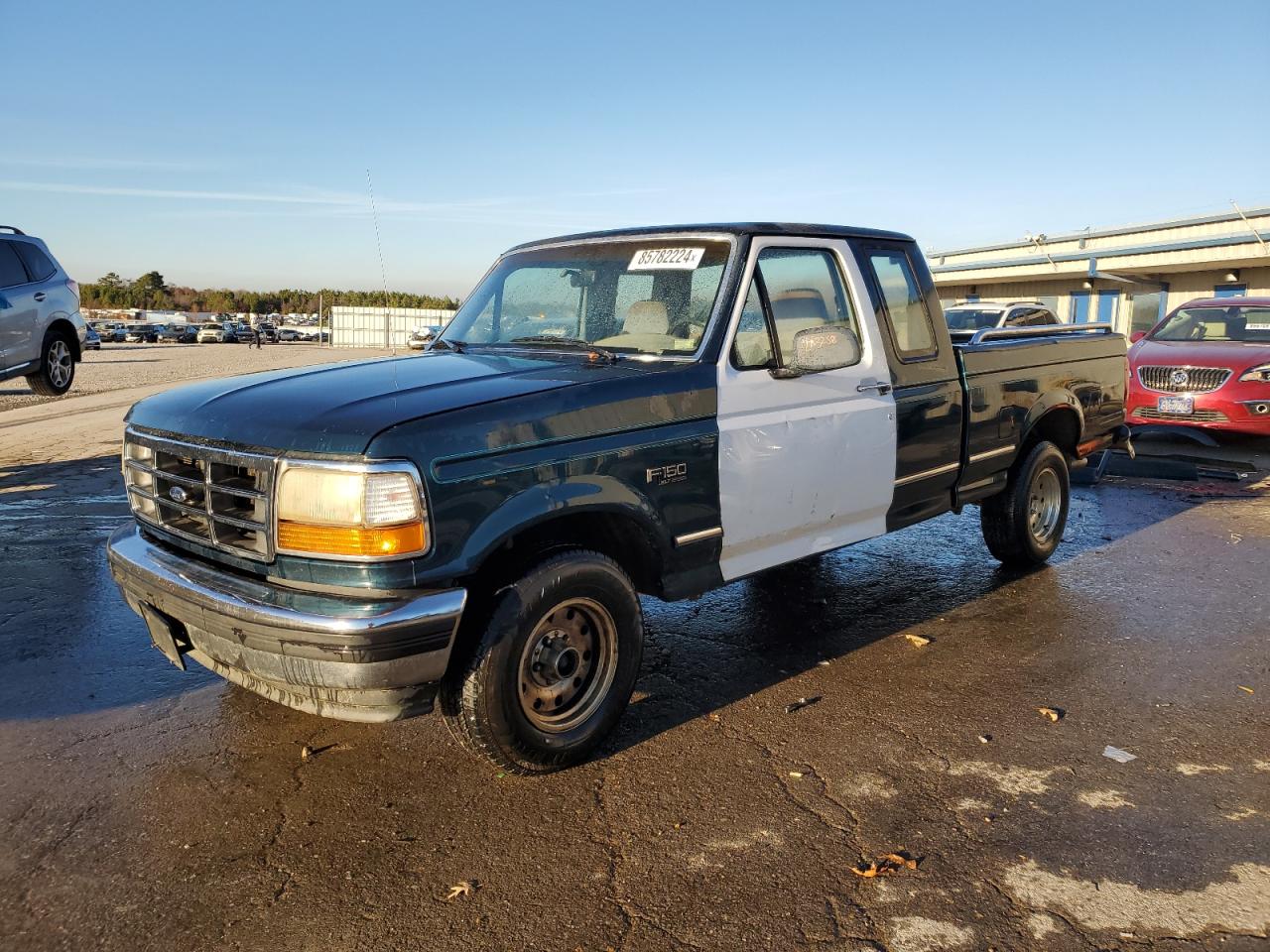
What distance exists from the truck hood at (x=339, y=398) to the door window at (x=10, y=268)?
856 centimetres

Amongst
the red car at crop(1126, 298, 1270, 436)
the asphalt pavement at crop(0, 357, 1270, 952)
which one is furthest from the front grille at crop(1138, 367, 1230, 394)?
the asphalt pavement at crop(0, 357, 1270, 952)

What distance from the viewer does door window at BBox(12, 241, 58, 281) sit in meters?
11.1

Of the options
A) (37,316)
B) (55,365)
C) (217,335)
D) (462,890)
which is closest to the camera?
(462,890)

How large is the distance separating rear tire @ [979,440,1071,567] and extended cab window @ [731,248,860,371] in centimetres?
196

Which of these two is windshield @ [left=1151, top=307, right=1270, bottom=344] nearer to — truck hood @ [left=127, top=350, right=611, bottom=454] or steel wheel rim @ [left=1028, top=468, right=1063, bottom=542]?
steel wheel rim @ [left=1028, top=468, right=1063, bottom=542]

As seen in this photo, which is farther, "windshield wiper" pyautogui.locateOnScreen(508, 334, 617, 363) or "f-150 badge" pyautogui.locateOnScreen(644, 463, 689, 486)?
"windshield wiper" pyautogui.locateOnScreen(508, 334, 617, 363)

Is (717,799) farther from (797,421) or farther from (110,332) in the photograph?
(110,332)

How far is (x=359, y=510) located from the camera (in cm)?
296

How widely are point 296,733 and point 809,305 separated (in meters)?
2.97

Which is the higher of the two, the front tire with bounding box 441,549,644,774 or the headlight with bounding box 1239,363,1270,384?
the headlight with bounding box 1239,363,1270,384

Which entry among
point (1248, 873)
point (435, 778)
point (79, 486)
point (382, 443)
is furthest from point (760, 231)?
point (79, 486)

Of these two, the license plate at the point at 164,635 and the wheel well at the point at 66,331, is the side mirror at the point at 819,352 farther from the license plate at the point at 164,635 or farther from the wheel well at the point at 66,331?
the wheel well at the point at 66,331

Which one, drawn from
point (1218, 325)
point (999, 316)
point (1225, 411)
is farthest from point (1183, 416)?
point (999, 316)

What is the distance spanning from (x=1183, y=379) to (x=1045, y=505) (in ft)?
18.8
